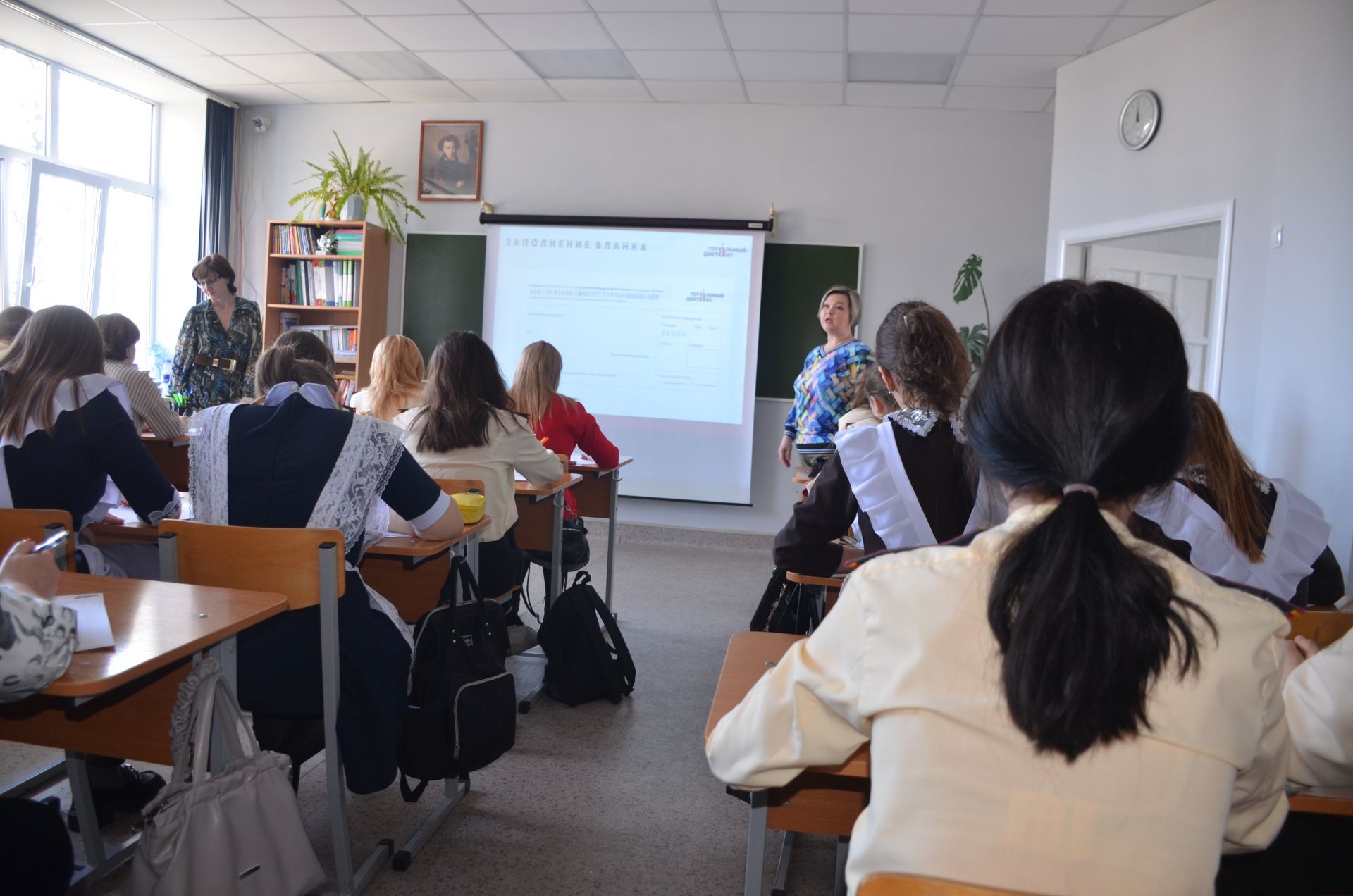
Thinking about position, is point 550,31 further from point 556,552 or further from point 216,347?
point 556,552

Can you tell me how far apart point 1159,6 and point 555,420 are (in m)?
3.36

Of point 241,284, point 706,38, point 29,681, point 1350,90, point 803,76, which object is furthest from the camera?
point 241,284

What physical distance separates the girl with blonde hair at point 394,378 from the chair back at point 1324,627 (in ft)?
10.6

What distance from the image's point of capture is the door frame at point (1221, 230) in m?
3.95

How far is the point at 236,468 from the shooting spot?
6.70ft

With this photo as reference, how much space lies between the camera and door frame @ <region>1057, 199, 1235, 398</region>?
13.0 feet

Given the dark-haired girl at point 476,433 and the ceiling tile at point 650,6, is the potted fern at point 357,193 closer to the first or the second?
the ceiling tile at point 650,6

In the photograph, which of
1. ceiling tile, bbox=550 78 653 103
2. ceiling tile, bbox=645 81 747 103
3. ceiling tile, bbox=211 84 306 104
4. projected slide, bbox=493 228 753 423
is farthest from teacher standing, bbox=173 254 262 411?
ceiling tile, bbox=645 81 747 103

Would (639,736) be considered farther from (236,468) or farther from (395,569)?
(236,468)

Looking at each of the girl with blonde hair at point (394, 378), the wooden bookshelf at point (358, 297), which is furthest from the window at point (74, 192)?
the girl with blonde hair at point (394, 378)

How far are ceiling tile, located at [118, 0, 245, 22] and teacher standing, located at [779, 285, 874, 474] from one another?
3.59 meters

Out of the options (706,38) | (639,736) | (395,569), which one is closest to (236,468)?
(395,569)

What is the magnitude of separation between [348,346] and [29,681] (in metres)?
5.40

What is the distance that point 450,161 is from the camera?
20.8 feet
